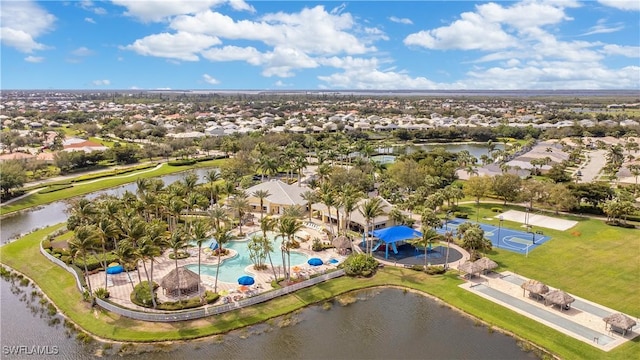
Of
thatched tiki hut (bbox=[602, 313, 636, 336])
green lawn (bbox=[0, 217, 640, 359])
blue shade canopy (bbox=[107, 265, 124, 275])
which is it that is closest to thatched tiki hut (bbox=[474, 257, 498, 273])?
green lawn (bbox=[0, 217, 640, 359])

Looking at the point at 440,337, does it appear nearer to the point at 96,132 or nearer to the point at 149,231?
the point at 149,231

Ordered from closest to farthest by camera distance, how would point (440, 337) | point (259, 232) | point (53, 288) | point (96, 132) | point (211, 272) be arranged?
point (440, 337) < point (53, 288) < point (211, 272) < point (259, 232) < point (96, 132)

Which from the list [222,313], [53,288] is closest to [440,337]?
[222,313]

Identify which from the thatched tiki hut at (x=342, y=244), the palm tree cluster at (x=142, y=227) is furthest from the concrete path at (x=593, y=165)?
the palm tree cluster at (x=142, y=227)

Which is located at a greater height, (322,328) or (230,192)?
(230,192)

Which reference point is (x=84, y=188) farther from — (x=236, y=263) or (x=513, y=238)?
(x=513, y=238)

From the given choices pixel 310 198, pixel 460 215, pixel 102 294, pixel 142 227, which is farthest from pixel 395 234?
pixel 102 294
